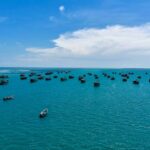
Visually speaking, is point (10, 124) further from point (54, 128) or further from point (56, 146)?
point (56, 146)

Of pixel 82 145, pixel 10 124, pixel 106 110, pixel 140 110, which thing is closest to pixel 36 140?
pixel 82 145

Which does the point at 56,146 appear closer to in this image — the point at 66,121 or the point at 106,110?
the point at 66,121

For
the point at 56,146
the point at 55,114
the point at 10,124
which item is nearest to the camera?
the point at 56,146

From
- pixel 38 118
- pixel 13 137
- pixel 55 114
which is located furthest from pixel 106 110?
pixel 13 137

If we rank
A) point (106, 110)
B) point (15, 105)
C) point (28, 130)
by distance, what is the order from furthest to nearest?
point (15, 105), point (106, 110), point (28, 130)

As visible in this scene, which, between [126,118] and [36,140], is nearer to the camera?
[36,140]

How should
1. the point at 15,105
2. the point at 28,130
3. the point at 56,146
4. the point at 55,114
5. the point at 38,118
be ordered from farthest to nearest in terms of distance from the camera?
the point at 15,105 → the point at 55,114 → the point at 38,118 → the point at 28,130 → the point at 56,146

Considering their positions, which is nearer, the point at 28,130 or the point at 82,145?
the point at 82,145

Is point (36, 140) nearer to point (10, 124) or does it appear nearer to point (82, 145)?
point (82, 145)

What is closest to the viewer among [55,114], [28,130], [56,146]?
[56,146]
